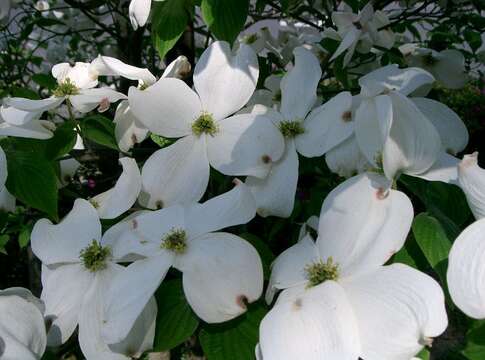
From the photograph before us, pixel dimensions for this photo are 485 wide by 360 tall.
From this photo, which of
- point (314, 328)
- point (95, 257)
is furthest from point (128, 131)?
point (314, 328)

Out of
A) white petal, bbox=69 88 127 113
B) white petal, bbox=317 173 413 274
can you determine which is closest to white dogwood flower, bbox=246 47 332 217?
white petal, bbox=317 173 413 274

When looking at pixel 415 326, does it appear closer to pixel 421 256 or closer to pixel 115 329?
pixel 421 256

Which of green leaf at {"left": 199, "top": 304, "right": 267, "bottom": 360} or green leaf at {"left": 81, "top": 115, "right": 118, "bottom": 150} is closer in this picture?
green leaf at {"left": 199, "top": 304, "right": 267, "bottom": 360}

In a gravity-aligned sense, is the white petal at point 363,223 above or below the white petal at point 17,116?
above

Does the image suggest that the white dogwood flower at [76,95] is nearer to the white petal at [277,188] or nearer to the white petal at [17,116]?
the white petal at [17,116]

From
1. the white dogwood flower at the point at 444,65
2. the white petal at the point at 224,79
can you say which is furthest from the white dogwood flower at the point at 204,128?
the white dogwood flower at the point at 444,65

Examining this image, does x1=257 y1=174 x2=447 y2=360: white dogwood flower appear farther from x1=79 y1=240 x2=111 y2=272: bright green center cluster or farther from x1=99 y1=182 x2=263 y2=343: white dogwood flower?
x1=79 y1=240 x2=111 y2=272: bright green center cluster
